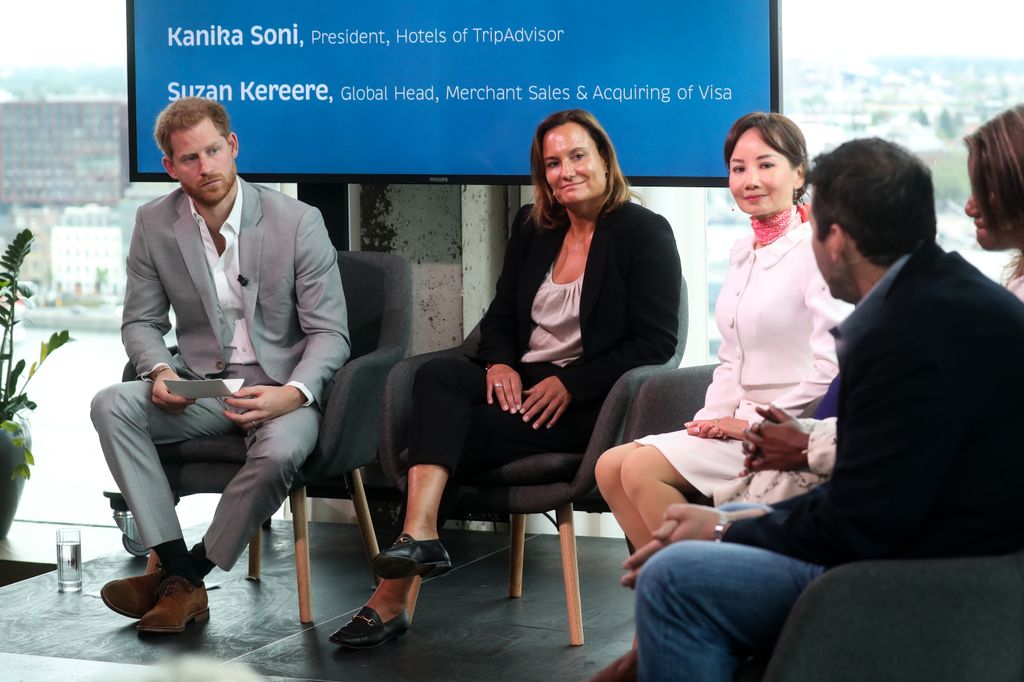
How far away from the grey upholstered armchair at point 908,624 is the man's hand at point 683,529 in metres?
0.37

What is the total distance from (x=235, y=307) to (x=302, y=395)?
15.9 inches

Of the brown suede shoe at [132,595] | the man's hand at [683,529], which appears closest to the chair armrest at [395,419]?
the brown suede shoe at [132,595]

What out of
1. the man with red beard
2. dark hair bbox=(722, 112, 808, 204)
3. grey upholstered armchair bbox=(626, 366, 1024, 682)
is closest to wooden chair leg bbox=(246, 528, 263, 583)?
the man with red beard

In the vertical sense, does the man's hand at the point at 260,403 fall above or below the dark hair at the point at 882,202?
below

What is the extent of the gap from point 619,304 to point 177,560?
143 centimetres

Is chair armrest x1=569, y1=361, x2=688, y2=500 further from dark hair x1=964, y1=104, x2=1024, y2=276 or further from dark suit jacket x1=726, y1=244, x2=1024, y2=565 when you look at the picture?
dark suit jacket x1=726, y1=244, x2=1024, y2=565

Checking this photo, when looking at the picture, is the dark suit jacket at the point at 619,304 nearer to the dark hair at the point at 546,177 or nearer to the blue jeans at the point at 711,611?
the dark hair at the point at 546,177

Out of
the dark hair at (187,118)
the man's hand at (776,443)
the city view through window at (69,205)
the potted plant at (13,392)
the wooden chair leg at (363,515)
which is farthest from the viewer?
the city view through window at (69,205)

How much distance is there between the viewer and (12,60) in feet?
18.9

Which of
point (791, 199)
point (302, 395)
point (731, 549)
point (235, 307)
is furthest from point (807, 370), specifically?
point (235, 307)

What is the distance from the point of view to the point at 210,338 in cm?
405

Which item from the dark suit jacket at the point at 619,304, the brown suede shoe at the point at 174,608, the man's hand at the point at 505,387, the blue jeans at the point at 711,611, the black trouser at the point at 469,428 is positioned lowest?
the brown suede shoe at the point at 174,608

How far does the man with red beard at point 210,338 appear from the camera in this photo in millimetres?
3742

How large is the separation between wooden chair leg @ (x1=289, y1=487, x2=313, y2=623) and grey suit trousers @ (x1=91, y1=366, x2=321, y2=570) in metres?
0.09
